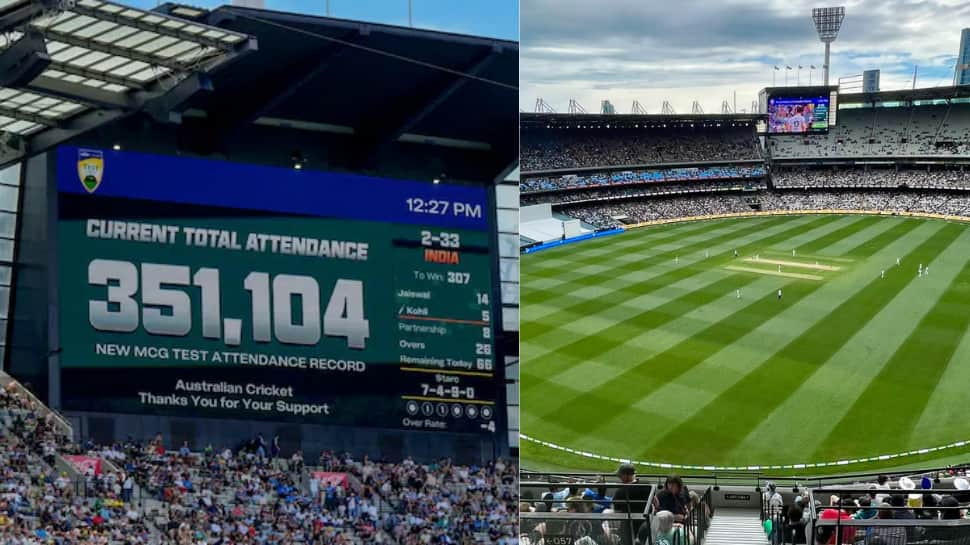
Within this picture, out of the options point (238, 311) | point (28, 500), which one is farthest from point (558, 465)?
point (28, 500)

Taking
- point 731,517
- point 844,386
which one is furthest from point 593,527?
point 844,386

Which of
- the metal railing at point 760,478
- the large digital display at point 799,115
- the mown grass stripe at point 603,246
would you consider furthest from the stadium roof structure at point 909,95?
the metal railing at point 760,478

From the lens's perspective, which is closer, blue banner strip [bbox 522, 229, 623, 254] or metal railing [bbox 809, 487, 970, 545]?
metal railing [bbox 809, 487, 970, 545]

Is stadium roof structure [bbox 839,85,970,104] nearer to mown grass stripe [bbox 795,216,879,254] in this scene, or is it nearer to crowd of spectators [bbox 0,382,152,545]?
mown grass stripe [bbox 795,216,879,254]

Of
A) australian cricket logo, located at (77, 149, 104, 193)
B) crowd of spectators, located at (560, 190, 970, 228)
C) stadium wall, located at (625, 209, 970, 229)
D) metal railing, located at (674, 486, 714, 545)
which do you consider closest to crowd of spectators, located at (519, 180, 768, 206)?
crowd of spectators, located at (560, 190, 970, 228)

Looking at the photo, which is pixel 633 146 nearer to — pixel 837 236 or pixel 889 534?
pixel 837 236
